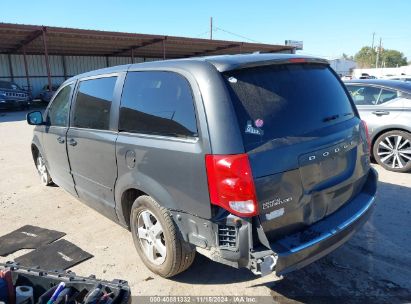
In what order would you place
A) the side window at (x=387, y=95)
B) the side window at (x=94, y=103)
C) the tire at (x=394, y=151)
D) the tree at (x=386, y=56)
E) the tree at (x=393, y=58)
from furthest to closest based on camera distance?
the tree at (x=393, y=58) → the tree at (x=386, y=56) → the side window at (x=387, y=95) → the tire at (x=394, y=151) → the side window at (x=94, y=103)

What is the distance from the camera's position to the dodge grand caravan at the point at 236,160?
7.94 ft

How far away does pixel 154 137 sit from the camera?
2920mm

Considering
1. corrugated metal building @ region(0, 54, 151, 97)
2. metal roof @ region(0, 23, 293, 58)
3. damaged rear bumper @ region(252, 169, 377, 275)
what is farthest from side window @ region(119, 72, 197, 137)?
corrugated metal building @ region(0, 54, 151, 97)

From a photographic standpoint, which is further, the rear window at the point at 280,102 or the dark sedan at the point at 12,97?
the dark sedan at the point at 12,97

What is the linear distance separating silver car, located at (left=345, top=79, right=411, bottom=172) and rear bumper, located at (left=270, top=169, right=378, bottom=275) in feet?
11.2

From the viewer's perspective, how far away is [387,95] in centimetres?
640

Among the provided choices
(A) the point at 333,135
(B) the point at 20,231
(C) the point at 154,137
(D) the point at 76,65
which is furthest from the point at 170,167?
(D) the point at 76,65

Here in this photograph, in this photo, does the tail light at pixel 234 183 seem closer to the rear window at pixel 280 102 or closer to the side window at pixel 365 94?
the rear window at pixel 280 102

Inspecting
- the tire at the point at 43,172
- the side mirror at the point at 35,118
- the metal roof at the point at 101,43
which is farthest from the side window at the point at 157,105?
the metal roof at the point at 101,43

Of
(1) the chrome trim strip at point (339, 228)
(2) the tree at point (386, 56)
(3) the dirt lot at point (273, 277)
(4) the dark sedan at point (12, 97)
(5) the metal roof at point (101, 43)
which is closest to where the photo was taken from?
(1) the chrome trim strip at point (339, 228)

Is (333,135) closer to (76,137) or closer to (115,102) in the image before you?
(115,102)

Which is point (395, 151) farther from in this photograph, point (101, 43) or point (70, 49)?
point (70, 49)

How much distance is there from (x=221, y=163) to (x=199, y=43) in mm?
27854

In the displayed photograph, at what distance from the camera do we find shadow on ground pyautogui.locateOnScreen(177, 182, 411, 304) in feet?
9.60
